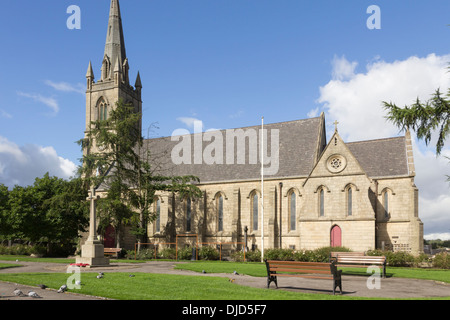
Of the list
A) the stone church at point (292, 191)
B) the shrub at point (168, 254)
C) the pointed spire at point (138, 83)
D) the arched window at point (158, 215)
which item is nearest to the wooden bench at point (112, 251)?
the shrub at point (168, 254)

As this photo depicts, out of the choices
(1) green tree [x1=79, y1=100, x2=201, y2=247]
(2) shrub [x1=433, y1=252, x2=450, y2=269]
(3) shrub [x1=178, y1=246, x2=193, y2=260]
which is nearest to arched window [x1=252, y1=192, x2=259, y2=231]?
(1) green tree [x1=79, y1=100, x2=201, y2=247]

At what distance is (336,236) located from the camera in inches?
1447

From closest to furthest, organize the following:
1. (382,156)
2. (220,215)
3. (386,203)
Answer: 1. (386,203)
2. (382,156)
3. (220,215)

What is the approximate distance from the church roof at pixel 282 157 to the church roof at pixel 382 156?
421 centimetres

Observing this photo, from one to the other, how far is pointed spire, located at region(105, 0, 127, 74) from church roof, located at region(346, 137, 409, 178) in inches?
1411

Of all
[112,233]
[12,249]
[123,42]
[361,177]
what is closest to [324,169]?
[361,177]

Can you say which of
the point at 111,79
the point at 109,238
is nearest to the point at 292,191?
the point at 109,238

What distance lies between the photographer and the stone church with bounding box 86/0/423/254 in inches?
1448

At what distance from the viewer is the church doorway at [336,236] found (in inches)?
1435

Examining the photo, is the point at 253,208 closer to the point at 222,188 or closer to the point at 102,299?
the point at 222,188

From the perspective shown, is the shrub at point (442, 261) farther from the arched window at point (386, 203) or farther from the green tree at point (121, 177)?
the green tree at point (121, 177)

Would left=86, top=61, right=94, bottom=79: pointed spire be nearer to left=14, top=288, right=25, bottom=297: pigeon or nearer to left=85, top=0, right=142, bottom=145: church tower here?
left=85, top=0, right=142, bottom=145: church tower

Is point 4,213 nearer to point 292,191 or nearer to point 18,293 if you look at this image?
point 292,191

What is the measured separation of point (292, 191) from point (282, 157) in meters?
4.25
